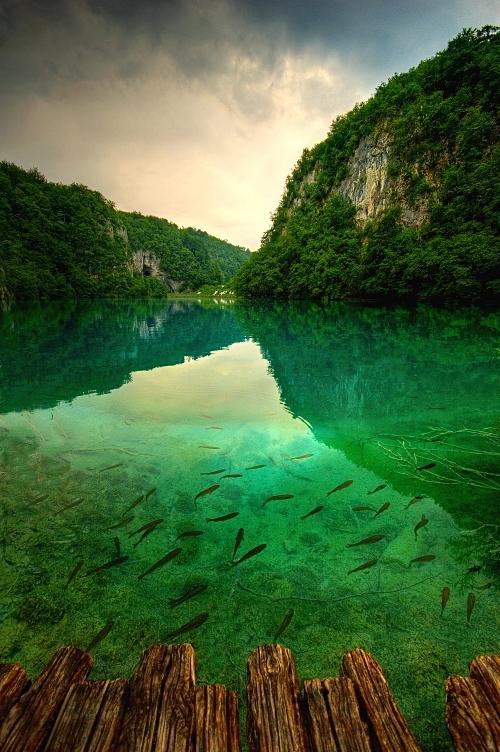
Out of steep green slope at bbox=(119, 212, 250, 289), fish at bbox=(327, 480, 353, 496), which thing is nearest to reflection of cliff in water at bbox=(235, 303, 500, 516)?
fish at bbox=(327, 480, 353, 496)

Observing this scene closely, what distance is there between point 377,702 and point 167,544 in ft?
9.04

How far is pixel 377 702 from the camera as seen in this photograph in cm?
143

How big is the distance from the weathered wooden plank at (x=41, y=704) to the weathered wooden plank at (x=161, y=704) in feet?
1.07

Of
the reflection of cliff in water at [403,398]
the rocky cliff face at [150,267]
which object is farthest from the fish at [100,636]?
the rocky cliff face at [150,267]

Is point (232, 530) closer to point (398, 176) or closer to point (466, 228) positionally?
point (466, 228)

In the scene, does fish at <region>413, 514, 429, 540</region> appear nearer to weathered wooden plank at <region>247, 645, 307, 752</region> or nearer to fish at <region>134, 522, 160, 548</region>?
weathered wooden plank at <region>247, 645, 307, 752</region>

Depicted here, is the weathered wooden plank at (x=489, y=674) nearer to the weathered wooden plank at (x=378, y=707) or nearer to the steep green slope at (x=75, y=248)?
the weathered wooden plank at (x=378, y=707)

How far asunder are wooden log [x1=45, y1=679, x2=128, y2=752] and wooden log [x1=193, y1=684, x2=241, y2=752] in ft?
1.18

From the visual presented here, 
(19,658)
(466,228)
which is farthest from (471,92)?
(19,658)

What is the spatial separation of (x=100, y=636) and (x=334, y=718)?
82.2 inches

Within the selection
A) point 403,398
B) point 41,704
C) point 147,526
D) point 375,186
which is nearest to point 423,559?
point 147,526

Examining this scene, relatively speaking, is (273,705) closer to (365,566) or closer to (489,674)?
(489,674)

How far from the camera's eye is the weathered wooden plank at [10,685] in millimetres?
1463

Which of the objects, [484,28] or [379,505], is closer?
[379,505]
